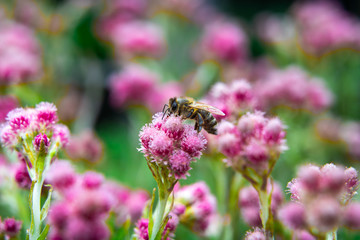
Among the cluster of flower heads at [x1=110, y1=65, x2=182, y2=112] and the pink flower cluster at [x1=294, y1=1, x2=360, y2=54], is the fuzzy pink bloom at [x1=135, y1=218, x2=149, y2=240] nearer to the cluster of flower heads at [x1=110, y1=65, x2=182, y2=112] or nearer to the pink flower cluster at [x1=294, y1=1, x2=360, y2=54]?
the cluster of flower heads at [x1=110, y1=65, x2=182, y2=112]

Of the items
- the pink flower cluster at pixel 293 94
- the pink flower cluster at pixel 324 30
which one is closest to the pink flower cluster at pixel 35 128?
the pink flower cluster at pixel 293 94

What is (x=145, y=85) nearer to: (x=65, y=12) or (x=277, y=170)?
(x=277, y=170)

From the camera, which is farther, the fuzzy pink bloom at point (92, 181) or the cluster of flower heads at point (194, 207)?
the cluster of flower heads at point (194, 207)

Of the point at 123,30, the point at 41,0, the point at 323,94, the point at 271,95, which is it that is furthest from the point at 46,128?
the point at 41,0

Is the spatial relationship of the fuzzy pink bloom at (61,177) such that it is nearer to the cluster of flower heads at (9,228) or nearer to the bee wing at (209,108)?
the cluster of flower heads at (9,228)

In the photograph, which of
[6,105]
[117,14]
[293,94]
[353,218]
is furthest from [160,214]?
[117,14]

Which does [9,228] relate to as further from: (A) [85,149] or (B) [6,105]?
(A) [85,149]

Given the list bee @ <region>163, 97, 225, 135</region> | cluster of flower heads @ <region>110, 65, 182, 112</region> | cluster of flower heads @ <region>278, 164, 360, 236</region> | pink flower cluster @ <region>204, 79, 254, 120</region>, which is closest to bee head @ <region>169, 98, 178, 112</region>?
Answer: bee @ <region>163, 97, 225, 135</region>
